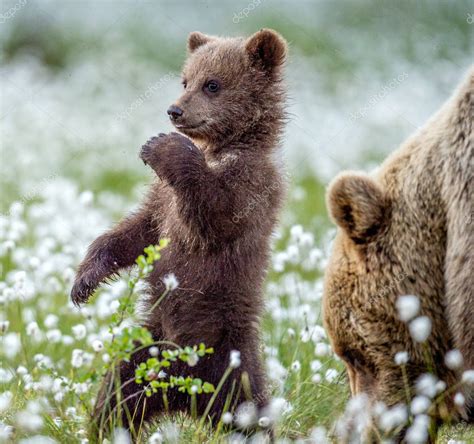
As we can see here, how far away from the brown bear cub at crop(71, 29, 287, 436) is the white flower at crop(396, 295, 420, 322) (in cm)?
89

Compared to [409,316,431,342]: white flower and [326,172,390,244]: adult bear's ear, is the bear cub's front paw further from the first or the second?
[409,316,431,342]: white flower

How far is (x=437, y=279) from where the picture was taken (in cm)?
394

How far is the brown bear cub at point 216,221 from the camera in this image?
442cm

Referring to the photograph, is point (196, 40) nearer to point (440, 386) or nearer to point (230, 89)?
point (230, 89)

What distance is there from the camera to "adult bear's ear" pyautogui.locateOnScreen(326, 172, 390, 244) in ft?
13.0

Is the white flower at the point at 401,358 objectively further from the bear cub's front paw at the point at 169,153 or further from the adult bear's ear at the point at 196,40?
the adult bear's ear at the point at 196,40

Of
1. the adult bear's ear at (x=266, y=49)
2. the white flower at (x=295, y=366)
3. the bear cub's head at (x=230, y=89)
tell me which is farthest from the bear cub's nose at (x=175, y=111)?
the white flower at (x=295, y=366)

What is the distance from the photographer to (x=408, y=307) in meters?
3.71

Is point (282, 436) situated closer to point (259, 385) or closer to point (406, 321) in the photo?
point (259, 385)

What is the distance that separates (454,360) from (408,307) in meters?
0.27

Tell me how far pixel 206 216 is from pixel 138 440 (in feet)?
3.38

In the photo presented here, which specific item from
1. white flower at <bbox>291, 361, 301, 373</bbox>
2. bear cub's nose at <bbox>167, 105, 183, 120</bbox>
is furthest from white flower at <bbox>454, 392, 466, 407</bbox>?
bear cub's nose at <bbox>167, 105, 183, 120</bbox>

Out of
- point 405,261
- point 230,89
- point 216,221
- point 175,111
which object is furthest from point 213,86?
point 405,261

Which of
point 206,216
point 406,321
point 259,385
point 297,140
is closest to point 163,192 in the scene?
point 206,216
